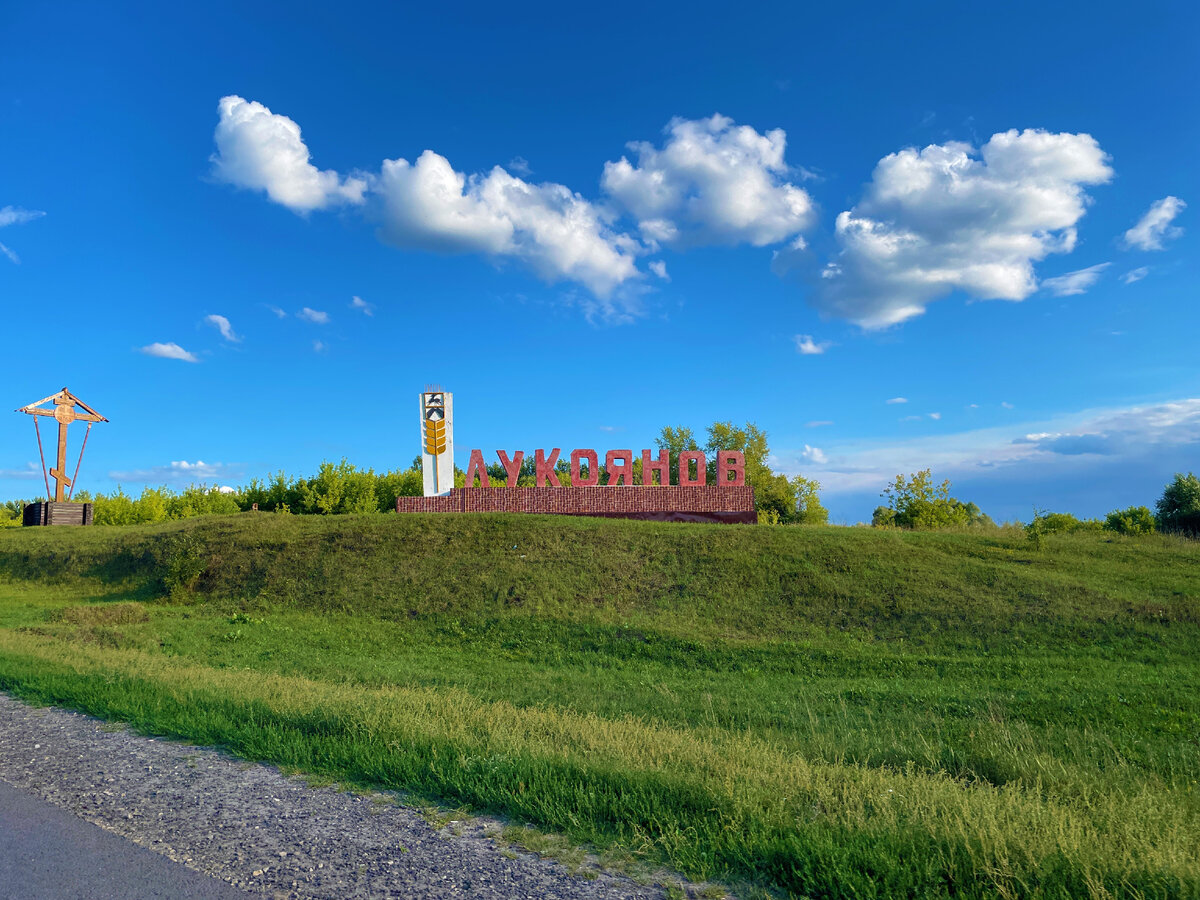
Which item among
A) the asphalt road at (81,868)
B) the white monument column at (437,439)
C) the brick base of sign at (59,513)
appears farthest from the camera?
the brick base of sign at (59,513)

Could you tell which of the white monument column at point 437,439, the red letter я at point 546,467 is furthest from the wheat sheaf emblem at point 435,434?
the red letter я at point 546,467

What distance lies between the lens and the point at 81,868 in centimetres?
485

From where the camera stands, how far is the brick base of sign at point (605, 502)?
35.9m

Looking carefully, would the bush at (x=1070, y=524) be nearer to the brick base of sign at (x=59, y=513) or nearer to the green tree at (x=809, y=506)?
the green tree at (x=809, y=506)

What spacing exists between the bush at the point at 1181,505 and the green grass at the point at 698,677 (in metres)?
21.3

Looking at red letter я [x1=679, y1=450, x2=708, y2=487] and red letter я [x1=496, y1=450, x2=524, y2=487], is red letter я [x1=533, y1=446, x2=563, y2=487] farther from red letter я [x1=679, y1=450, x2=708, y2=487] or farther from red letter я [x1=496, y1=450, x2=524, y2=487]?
red letter я [x1=679, y1=450, x2=708, y2=487]

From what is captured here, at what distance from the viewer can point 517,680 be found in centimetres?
1595

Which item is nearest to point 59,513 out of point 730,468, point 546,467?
point 546,467

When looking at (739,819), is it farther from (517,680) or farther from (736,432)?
(736,432)

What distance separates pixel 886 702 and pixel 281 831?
12109mm

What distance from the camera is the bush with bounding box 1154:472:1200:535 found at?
1897 inches

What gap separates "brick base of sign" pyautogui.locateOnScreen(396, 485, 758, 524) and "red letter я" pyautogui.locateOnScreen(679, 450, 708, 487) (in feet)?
1.73

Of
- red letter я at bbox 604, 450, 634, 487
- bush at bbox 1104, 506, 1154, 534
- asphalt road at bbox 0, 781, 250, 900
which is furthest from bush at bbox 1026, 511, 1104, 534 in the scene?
asphalt road at bbox 0, 781, 250, 900

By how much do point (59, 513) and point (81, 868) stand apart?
5384 cm
